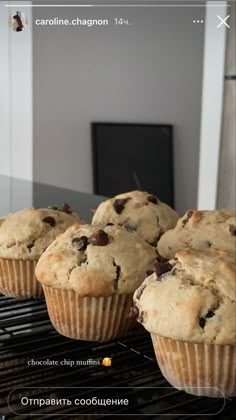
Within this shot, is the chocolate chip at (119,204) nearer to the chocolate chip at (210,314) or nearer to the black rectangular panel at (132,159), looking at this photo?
the chocolate chip at (210,314)

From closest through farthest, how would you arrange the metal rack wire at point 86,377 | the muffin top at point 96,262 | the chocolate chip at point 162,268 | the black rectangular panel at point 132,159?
the metal rack wire at point 86,377
the chocolate chip at point 162,268
the muffin top at point 96,262
the black rectangular panel at point 132,159

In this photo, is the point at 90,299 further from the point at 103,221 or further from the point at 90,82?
the point at 90,82

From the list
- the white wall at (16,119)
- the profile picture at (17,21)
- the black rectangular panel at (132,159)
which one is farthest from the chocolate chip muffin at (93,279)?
the black rectangular panel at (132,159)

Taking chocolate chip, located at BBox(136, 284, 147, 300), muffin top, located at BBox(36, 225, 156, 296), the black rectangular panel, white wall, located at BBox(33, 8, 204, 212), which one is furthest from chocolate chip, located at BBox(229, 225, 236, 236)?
the black rectangular panel

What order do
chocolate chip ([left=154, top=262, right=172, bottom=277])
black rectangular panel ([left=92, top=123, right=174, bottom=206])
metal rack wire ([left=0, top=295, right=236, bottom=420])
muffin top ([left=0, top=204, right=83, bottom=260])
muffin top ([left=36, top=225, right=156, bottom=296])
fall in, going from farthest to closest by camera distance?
black rectangular panel ([left=92, top=123, right=174, bottom=206]), muffin top ([left=0, top=204, right=83, bottom=260]), muffin top ([left=36, top=225, right=156, bottom=296]), chocolate chip ([left=154, top=262, right=172, bottom=277]), metal rack wire ([left=0, top=295, right=236, bottom=420])

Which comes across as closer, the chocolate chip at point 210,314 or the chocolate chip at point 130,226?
the chocolate chip at point 210,314

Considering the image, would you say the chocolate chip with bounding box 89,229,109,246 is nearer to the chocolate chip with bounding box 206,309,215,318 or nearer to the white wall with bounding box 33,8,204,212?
the chocolate chip with bounding box 206,309,215,318

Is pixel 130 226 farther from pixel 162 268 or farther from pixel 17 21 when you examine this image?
pixel 17 21

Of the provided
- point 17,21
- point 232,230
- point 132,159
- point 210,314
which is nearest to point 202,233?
point 232,230
